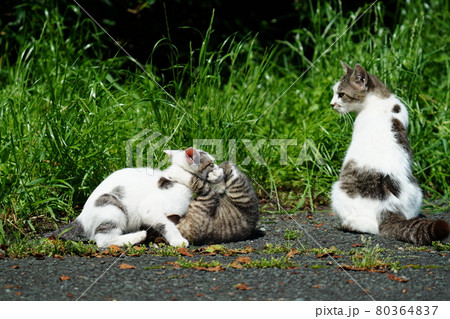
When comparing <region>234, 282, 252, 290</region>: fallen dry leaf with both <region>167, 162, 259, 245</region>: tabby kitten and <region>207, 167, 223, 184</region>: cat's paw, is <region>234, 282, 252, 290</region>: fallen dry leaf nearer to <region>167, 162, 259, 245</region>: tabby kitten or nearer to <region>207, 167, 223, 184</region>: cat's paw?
<region>167, 162, 259, 245</region>: tabby kitten

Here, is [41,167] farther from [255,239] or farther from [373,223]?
[373,223]

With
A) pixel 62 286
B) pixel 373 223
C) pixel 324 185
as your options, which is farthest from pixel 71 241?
pixel 324 185

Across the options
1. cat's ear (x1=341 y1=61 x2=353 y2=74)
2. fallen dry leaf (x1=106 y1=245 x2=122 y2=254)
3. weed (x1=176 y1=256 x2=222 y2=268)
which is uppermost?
cat's ear (x1=341 y1=61 x2=353 y2=74)

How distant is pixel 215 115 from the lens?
18.6 ft

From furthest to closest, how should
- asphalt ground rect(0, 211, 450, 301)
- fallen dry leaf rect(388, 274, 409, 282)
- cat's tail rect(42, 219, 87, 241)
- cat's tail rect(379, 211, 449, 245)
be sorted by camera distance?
cat's tail rect(42, 219, 87, 241), cat's tail rect(379, 211, 449, 245), fallen dry leaf rect(388, 274, 409, 282), asphalt ground rect(0, 211, 450, 301)

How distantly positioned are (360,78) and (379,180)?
3.43 feet

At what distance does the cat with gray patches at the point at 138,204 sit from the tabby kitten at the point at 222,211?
75mm

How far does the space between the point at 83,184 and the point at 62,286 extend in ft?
6.01

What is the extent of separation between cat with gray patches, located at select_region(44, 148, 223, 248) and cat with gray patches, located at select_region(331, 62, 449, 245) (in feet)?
3.77

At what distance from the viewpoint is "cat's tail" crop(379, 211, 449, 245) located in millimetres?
4215

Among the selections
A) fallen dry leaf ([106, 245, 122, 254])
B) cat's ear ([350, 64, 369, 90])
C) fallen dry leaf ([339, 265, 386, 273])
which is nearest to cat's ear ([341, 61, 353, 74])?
cat's ear ([350, 64, 369, 90])

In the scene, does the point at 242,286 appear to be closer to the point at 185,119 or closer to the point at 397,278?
the point at 397,278

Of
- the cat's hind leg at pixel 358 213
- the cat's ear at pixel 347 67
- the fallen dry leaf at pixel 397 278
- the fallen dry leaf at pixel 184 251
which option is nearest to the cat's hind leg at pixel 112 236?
the fallen dry leaf at pixel 184 251

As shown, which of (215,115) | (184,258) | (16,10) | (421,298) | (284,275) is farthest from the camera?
(16,10)
